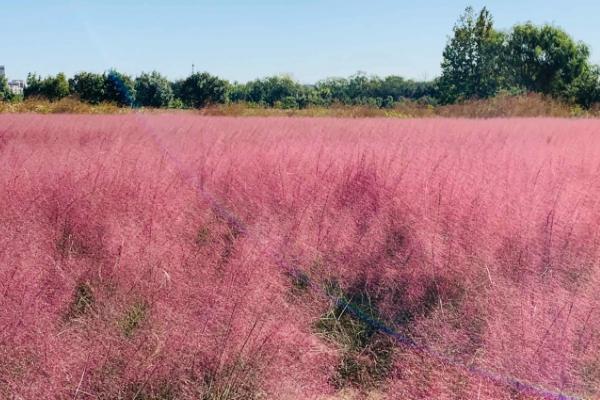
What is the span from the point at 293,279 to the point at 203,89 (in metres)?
30.6

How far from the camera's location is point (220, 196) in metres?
3.46

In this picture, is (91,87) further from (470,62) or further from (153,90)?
(470,62)

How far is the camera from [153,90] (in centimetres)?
3177

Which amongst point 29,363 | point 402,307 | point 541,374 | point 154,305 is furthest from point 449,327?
point 29,363

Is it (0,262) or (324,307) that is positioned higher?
(0,262)

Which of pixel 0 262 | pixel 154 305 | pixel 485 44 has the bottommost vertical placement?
pixel 154 305

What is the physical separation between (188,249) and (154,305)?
18.9 inches

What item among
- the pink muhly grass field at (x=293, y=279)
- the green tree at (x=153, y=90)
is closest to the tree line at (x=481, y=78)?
the green tree at (x=153, y=90)

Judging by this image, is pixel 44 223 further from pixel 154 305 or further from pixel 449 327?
pixel 449 327

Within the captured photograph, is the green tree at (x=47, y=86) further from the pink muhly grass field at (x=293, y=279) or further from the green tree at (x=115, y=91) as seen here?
the pink muhly grass field at (x=293, y=279)

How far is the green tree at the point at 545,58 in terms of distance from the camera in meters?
34.8

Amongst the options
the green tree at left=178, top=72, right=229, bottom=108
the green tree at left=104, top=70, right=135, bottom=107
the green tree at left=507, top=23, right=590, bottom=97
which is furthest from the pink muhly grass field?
the green tree at left=507, top=23, right=590, bottom=97

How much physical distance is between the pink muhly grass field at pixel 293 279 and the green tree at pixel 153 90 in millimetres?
28935

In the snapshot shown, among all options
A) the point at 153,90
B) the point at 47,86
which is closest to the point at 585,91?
the point at 153,90
